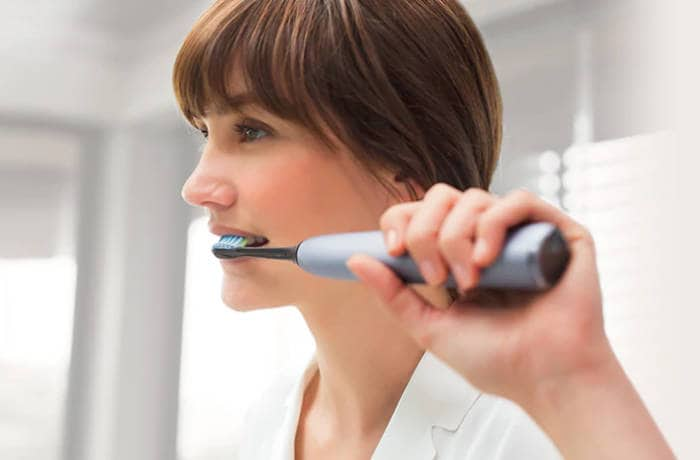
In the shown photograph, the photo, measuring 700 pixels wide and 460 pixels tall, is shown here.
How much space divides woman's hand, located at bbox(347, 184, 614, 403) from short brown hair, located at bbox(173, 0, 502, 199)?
212mm

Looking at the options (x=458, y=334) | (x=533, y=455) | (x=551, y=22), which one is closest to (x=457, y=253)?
(x=458, y=334)

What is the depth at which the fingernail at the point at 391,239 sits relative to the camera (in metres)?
0.41

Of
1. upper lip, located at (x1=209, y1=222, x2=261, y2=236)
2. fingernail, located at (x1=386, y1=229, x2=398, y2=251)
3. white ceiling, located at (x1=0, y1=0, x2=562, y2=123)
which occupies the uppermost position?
white ceiling, located at (x1=0, y1=0, x2=562, y2=123)

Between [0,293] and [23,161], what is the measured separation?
22 cm

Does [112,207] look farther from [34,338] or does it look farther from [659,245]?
[659,245]

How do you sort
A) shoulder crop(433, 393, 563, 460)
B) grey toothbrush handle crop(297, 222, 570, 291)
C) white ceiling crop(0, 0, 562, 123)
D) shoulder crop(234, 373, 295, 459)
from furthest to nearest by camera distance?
white ceiling crop(0, 0, 562, 123)
shoulder crop(234, 373, 295, 459)
shoulder crop(433, 393, 563, 460)
grey toothbrush handle crop(297, 222, 570, 291)

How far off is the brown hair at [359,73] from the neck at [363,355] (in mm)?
91

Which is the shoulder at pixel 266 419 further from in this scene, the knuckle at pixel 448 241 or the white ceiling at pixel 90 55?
the white ceiling at pixel 90 55

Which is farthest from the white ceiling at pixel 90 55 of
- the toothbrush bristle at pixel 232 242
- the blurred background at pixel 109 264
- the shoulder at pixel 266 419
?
the toothbrush bristle at pixel 232 242

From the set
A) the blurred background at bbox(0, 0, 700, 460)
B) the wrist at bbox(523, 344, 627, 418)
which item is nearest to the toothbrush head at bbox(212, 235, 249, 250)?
the wrist at bbox(523, 344, 627, 418)

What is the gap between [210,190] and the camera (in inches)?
24.8

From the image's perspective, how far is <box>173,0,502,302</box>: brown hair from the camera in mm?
616

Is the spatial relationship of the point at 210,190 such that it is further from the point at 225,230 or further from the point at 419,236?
the point at 419,236

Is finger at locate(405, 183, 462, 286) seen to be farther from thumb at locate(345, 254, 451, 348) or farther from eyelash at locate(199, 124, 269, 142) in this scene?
eyelash at locate(199, 124, 269, 142)
